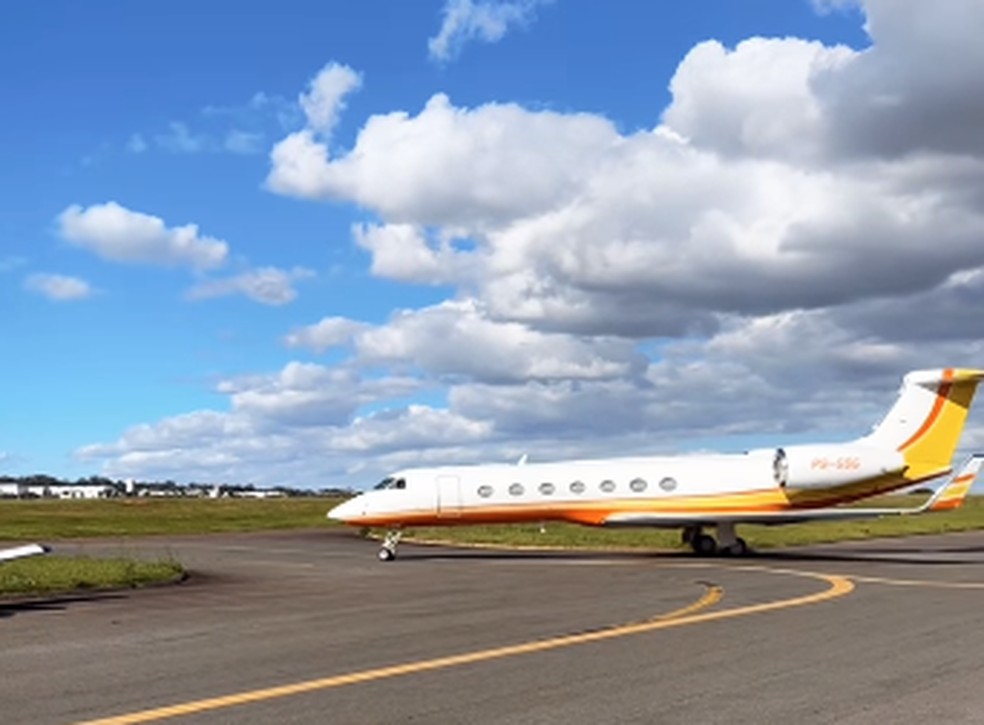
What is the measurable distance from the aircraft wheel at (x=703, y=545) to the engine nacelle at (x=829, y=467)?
3.32m

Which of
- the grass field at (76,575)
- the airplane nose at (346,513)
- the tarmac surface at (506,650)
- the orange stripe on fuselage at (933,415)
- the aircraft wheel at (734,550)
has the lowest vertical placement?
the aircraft wheel at (734,550)

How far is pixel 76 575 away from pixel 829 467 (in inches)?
874

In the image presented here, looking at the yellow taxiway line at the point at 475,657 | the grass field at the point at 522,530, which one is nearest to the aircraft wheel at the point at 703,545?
the grass field at the point at 522,530

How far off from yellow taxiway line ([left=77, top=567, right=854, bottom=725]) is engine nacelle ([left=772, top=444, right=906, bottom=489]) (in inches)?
573

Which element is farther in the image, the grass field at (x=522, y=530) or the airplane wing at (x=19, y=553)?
the grass field at (x=522, y=530)

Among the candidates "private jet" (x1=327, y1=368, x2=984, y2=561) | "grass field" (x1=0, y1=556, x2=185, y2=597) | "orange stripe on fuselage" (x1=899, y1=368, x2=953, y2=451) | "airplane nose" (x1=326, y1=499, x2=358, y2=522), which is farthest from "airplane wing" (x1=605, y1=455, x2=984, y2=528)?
"grass field" (x1=0, y1=556, x2=185, y2=597)

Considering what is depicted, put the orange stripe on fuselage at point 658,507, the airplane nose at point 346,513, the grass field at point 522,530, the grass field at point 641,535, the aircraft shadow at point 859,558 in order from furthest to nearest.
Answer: the grass field at point 522,530 → the grass field at point 641,535 → the airplane nose at point 346,513 → the orange stripe on fuselage at point 658,507 → the aircraft shadow at point 859,558

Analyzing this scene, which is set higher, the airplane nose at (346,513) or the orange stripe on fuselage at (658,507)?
the airplane nose at (346,513)

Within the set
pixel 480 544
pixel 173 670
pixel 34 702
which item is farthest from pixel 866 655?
pixel 480 544

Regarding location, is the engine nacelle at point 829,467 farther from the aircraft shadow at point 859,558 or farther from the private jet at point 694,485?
the aircraft shadow at point 859,558

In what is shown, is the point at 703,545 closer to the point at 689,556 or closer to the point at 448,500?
the point at 689,556

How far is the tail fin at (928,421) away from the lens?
120 ft

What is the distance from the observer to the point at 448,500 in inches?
1400

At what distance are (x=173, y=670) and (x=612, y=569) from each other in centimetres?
1812
